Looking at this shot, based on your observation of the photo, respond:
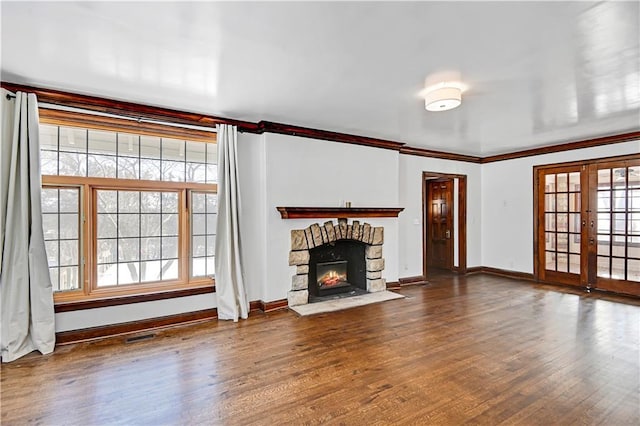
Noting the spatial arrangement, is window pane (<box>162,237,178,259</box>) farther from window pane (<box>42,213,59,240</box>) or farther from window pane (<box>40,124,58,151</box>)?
window pane (<box>40,124,58,151</box>)

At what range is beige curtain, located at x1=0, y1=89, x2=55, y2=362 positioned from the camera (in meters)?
2.96

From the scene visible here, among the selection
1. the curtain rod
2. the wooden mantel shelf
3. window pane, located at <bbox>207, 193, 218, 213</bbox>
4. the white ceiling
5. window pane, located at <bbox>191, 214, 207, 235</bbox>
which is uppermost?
the white ceiling

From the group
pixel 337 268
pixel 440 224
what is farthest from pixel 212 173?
pixel 440 224

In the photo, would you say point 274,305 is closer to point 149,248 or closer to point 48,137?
point 149,248

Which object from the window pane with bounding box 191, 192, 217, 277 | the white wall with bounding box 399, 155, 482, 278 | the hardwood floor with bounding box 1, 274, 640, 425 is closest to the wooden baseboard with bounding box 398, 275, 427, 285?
the white wall with bounding box 399, 155, 482, 278

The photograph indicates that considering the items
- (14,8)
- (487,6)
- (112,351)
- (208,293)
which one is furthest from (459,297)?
(14,8)

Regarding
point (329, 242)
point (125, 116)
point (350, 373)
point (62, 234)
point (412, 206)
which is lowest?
point (350, 373)

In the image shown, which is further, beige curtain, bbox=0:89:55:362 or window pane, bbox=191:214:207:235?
window pane, bbox=191:214:207:235

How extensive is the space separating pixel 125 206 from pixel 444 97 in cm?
373

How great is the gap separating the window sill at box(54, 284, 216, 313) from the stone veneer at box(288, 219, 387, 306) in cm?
116

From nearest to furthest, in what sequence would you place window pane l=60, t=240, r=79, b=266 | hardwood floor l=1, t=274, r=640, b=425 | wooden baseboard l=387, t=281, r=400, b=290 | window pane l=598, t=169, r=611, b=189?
hardwood floor l=1, t=274, r=640, b=425
window pane l=60, t=240, r=79, b=266
window pane l=598, t=169, r=611, b=189
wooden baseboard l=387, t=281, r=400, b=290

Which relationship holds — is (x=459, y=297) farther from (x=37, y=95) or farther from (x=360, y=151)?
(x=37, y=95)

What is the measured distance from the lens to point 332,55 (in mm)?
2518

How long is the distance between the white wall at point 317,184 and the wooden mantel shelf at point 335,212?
4.7 inches
